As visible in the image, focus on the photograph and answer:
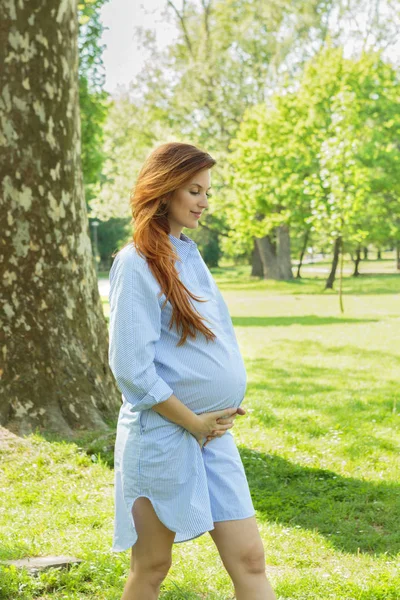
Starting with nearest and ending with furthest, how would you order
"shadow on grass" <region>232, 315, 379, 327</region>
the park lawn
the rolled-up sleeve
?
the rolled-up sleeve, the park lawn, "shadow on grass" <region>232, 315, 379, 327</region>

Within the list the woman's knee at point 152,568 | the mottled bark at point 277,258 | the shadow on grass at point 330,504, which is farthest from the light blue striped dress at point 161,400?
the mottled bark at point 277,258

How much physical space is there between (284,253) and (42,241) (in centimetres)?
3721

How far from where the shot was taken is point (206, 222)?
47688 mm

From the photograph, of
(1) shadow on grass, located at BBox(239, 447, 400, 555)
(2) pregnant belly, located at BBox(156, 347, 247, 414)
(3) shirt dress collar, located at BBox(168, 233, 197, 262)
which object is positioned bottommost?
(1) shadow on grass, located at BBox(239, 447, 400, 555)

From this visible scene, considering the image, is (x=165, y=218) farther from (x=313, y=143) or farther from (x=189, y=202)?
(x=313, y=143)

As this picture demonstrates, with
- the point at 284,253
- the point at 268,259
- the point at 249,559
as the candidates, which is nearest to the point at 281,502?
the point at 249,559

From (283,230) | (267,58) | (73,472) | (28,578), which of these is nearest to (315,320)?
(73,472)

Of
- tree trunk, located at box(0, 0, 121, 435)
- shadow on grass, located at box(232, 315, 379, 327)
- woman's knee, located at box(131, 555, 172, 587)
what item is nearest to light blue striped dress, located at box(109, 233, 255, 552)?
woman's knee, located at box(131, 555, 172, 587)

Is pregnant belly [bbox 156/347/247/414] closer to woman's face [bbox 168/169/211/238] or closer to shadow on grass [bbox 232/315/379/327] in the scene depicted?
woman's face [bbox 168/169/211/238]

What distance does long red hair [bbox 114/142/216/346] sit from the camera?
9.02 ft

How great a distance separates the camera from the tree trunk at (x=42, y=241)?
21.7 ft

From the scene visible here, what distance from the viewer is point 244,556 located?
277 cm

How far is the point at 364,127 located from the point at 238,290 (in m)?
9.75

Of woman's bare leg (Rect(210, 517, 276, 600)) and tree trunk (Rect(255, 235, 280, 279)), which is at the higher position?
woman's bare leg (Rect(210, 517, 276, 600))
